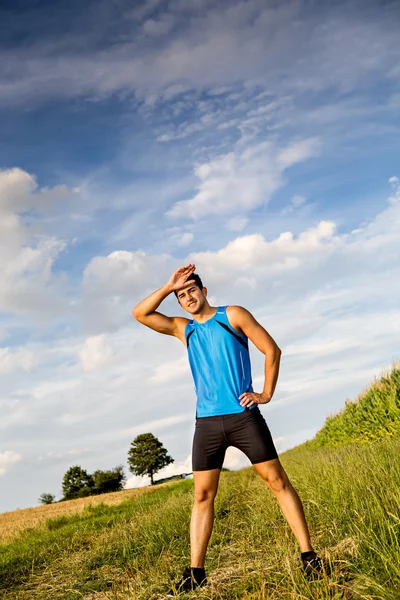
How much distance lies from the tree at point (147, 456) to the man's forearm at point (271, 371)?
207ft

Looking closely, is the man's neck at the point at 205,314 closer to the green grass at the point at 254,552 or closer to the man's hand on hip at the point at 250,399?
the man's hand on hip at the point at 250,399

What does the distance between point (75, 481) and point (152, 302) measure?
208 feet

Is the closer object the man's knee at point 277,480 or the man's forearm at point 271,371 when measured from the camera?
the man's knee at point 277,480

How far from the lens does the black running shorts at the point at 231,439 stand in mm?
4895

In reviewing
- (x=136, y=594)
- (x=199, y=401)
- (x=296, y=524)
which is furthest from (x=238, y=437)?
(x=136, y=594)

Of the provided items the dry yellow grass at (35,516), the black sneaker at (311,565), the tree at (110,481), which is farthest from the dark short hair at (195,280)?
the tree at (110,481)

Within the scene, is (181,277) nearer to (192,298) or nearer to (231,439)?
(192,298)

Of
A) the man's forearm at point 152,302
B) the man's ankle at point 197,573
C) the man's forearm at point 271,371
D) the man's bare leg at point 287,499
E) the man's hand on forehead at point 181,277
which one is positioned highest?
the man's hand on forehead at point 181,277

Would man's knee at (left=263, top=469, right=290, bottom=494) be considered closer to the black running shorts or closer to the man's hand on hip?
the black running shorts

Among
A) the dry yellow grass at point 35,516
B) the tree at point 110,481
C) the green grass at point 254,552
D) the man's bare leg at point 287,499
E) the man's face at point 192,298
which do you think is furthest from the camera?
the tree at point 110,481

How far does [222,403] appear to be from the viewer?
4.99m

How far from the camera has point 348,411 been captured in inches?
883

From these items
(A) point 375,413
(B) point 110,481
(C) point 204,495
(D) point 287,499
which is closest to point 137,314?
(C) point 204,495

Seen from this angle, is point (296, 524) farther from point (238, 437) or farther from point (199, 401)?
point (199, 401)
